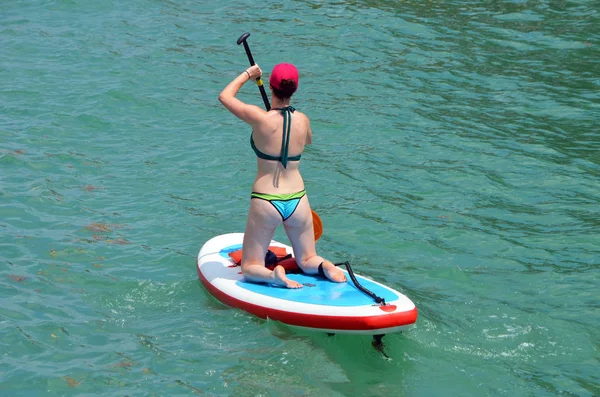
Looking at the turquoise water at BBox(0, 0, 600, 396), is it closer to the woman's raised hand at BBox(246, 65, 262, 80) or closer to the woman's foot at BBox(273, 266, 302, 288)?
the woman's foot at BBox(273, 266, 302, 288)

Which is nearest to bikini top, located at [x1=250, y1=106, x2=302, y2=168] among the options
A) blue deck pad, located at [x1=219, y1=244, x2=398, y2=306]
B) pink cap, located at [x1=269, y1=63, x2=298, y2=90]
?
pink cap, located at [x1=269, y1=63, x2=298, y2=90]

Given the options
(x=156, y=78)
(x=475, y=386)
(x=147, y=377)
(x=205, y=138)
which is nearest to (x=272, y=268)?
(x=147, y=377)

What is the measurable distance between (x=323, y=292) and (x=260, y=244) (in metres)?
0.68

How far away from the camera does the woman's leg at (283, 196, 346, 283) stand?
23.0 feet

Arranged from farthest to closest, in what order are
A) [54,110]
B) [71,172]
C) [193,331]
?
[54,110] < [71,172] < [193,331]

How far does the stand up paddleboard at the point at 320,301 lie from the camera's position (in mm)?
6348

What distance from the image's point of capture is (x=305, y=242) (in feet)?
23.5

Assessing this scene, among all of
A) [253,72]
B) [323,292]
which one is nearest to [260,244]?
[323,292]

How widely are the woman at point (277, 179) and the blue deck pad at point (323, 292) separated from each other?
61mm

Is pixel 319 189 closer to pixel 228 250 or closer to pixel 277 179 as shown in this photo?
pixel 228 250

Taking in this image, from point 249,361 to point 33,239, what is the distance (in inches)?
132

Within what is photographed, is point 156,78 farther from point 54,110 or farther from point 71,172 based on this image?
point 71,172

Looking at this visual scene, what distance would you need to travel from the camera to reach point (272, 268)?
7359mm

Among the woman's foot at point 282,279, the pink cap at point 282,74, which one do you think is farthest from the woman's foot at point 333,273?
the pink cap at point 282,74
